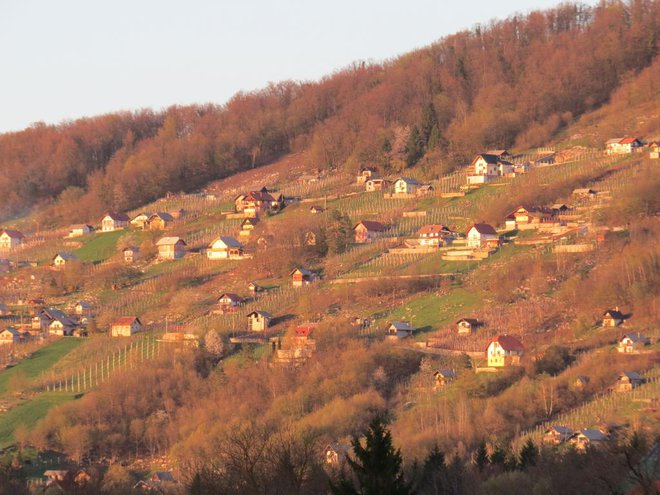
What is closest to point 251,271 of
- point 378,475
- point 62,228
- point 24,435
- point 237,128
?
point 24,435

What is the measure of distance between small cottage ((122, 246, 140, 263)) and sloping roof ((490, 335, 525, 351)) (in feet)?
122

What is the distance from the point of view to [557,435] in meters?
54.8

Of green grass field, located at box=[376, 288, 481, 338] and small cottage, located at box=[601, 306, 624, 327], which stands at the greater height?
green grass field, located at box=[376, 288, 481, 338]

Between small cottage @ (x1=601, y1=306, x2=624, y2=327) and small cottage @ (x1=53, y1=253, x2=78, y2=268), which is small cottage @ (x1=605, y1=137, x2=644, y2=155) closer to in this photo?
small cottage @ (x1=601, y1=306, x2=624, y2=327)

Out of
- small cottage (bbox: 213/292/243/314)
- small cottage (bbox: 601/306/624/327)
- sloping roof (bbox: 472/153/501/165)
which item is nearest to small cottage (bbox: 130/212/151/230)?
sloping roof (bbox: 472/153/501/165)

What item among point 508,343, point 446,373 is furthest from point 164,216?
point 508,343

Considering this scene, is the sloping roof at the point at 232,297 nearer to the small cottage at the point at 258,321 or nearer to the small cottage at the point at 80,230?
the small cottage at the point at 258,321

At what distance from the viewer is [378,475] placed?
32625 mm

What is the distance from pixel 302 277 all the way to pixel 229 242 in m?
10.9

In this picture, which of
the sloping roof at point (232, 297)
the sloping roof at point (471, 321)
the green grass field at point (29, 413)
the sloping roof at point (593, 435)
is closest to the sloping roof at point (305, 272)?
the sloping roof at point (232, 297)

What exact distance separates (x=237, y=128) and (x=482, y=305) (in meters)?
57.3

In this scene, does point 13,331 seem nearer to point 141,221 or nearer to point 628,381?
point 141,221

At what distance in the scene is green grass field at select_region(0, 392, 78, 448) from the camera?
65269 millimetres

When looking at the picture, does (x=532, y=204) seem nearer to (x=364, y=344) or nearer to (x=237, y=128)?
(x=364, y=344)
